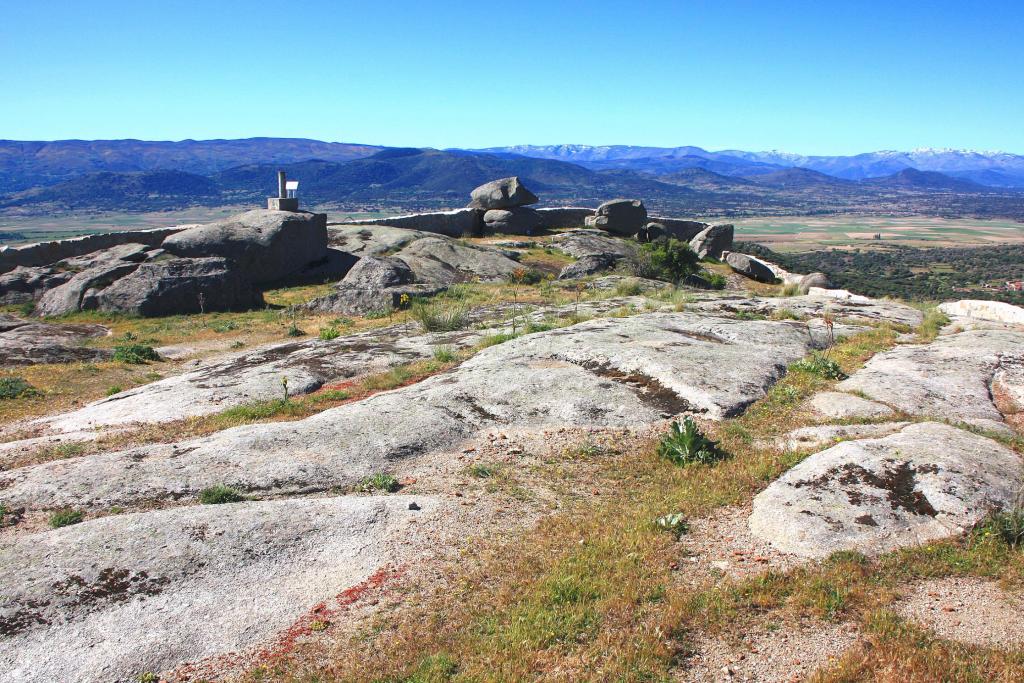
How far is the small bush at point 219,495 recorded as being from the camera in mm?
7898

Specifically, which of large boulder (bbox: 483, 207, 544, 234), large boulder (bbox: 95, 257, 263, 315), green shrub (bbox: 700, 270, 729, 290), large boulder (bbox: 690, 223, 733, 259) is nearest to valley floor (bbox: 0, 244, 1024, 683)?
large boulder (bbox: 95, 257, 263, 315)

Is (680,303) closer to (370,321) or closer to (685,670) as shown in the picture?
(370,321)

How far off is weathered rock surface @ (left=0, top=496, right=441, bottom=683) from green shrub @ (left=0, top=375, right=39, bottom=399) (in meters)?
9.38

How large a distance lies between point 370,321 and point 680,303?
10021 mm

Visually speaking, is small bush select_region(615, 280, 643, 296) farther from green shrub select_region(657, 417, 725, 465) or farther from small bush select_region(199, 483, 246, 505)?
small bush select_region(199, 483, 246, 505)

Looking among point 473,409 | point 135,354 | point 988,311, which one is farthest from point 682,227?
point 473,409

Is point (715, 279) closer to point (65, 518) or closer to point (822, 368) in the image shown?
point (822, 368)

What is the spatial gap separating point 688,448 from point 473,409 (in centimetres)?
363

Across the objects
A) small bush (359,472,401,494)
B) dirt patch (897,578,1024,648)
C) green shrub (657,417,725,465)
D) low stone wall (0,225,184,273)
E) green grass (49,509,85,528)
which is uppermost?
low stone wall (0,225,184,273)

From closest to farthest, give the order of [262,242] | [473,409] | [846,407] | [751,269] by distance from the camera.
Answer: [846,407], [473,409], [262,242], [751,269]

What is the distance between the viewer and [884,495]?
7.45 metres

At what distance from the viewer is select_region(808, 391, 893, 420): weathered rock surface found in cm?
1046

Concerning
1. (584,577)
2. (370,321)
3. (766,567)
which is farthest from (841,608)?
(370,321)

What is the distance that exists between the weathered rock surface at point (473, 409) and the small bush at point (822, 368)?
0.44m
